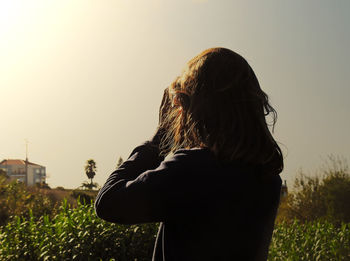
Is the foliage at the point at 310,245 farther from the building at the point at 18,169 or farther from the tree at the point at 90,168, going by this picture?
the building at the point at 18,169

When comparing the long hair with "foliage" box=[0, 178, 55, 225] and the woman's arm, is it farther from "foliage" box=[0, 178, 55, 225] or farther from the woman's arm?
"foliage" box=[0, 178, 55, 225]

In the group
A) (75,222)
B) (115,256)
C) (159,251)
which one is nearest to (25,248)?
(75,222)

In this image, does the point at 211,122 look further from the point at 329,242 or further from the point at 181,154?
the point at 329,242

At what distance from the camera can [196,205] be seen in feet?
5.16

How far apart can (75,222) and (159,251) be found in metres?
4.79

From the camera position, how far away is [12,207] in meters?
12.6

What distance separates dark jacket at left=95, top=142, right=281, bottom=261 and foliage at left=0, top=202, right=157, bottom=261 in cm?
428

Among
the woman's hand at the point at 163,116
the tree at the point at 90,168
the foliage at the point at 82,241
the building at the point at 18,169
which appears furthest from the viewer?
the building at the point at 18,169

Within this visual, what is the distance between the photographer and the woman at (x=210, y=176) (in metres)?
1.58

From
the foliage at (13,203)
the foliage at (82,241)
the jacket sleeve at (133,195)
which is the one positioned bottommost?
the foliage at (82,241)

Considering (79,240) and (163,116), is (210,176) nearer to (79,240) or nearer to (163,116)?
(163,116)

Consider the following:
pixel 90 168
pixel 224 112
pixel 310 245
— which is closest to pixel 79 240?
pixel 310 245

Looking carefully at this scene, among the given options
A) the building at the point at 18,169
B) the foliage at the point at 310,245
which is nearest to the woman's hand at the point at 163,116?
the foliage at the point at 310,245

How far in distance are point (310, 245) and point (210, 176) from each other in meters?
6.65
